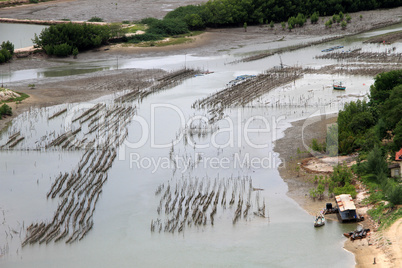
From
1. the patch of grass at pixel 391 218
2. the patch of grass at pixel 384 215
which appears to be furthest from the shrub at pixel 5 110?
the patch of grass at pixel 391 218

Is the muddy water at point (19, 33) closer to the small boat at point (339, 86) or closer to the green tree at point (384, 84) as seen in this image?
the small boat at point (339, 86)

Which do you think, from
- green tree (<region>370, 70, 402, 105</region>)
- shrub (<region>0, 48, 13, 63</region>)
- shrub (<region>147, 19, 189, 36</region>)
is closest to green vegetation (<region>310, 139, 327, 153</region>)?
green tree (<region>370, 70, 402, 105</region>)

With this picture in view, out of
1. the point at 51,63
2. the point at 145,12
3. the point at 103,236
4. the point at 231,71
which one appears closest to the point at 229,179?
the point at 103,236

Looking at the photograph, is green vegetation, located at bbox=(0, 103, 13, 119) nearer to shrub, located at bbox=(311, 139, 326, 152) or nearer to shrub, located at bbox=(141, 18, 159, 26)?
shrub, located at bbox=(311, 139, 326, 152)

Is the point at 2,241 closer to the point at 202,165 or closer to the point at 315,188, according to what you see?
the point at 202,165

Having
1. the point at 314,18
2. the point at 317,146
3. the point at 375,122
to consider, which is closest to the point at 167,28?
the point at 314,18
